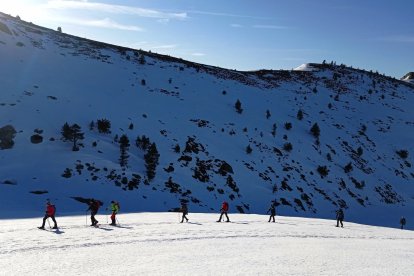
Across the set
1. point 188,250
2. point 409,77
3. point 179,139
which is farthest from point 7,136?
point 409,77

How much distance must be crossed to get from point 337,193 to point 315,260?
36369mm

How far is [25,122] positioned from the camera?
132 feet

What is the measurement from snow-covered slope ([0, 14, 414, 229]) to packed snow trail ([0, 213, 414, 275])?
916cm

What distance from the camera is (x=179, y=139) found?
48.8 meters

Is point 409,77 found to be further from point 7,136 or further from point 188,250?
point 188,250

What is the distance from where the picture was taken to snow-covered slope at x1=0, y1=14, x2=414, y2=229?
36438 millimetres

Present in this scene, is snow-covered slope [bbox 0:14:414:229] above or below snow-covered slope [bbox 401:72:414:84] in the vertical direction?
below

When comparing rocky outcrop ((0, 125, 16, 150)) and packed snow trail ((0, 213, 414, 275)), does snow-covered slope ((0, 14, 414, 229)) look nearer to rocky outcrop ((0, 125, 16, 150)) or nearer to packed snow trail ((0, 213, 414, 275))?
rocky outcrop ((0, 125, 16, 150))

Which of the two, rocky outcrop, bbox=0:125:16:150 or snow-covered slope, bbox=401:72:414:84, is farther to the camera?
A: snow-covered slope, bbox=401:72:414:84

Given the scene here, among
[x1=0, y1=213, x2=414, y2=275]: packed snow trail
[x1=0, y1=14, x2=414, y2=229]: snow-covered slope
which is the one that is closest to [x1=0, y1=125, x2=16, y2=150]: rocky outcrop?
[x1=0, y1=14, x2=414, y2=229]: snow-covered slope

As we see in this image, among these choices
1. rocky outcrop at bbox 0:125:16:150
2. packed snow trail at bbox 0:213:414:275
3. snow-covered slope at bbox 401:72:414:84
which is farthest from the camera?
snow-covered slope at bbox 401:72:414:84

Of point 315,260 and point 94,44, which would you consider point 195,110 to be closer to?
point 94,44

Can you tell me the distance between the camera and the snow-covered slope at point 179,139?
36.4 m

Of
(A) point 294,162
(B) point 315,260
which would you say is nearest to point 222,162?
(A) point 294,162
